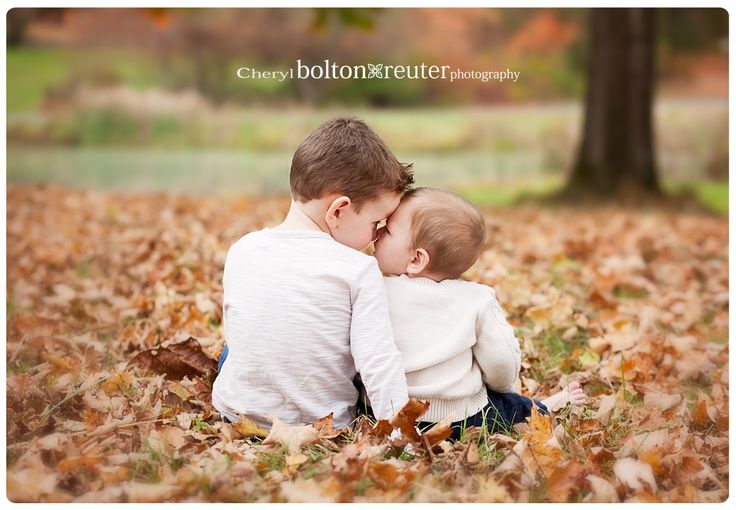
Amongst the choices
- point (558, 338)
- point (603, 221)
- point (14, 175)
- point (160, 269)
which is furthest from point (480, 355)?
point (14, 175)

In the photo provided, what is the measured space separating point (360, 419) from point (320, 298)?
384 millimetres

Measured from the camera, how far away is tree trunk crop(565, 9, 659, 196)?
765 centimetres

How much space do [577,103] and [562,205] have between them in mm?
4729

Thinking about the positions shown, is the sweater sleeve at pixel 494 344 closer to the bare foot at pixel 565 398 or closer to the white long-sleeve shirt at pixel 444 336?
the white long-sleeve shirt at pixel 444 336

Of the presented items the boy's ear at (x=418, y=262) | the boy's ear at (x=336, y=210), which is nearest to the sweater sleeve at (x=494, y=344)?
the boy's ear at (x=418, y=262)

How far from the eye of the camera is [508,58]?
11.5 metres

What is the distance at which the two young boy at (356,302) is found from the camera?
226cm

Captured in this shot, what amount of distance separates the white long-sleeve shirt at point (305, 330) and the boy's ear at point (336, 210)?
0.17 ft

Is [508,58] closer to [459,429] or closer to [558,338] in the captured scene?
[558,338]

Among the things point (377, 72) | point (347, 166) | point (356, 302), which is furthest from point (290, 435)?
point (377, 72)

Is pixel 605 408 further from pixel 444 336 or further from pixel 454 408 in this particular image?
pixel 444 336

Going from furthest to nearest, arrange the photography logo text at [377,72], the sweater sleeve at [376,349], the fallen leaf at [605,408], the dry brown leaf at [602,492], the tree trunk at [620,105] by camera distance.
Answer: the tree trunk at [620,105] → the photography logo text at [377,72] → the fallen leaf at [605,408] → the sweater sleeve at [376,349] → the dry brown leaf at [602,492]

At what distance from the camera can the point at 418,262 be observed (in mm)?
2383

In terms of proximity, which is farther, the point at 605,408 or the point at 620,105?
the point at 620,105
